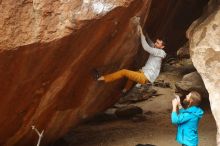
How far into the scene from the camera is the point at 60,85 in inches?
387

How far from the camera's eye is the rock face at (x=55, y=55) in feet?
26.8

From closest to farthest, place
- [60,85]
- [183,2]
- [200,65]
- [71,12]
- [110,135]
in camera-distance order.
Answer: [71,12] → [60,85] → [200,65] → [110,135] → [183,2]

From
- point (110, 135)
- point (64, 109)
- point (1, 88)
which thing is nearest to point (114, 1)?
point (1, 88)

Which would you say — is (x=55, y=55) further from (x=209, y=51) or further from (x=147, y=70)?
(x=209, y=51)

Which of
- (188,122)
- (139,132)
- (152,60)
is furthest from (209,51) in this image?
(139,132)

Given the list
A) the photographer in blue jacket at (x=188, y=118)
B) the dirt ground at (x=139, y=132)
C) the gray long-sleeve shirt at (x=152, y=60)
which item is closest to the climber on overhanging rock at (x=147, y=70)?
the gray long-sleeve shirt at (x=152, y=60)

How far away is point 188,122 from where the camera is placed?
8211 mm

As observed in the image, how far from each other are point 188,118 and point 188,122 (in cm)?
12

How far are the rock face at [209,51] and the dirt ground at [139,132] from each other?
6.77ft

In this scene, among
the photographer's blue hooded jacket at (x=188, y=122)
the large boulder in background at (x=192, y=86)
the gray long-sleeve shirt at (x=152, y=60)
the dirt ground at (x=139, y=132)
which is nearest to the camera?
the photographer's blue hooded jacket at (x=188, y=122)

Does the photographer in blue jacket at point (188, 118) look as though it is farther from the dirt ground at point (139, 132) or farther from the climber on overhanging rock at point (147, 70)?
the dirt ground at point (139, 132)

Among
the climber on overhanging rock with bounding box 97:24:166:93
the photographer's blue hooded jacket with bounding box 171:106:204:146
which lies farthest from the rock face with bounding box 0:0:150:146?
the photographer's blue hooded jacket with bounding box 171:106:204:146

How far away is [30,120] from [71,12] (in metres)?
3.09

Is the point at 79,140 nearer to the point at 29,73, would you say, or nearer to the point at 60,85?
the point at 60,85
